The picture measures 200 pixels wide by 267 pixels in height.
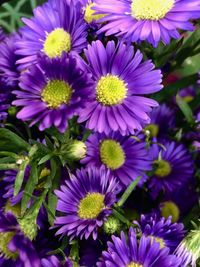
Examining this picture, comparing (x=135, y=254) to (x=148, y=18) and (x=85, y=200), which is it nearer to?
(x=85, y=200)

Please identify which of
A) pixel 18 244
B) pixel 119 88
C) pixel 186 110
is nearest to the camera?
pixel 18 244

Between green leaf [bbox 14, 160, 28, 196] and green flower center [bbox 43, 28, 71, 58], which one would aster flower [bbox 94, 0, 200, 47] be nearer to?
green flower center [bbox 43, 28, 71, 58]

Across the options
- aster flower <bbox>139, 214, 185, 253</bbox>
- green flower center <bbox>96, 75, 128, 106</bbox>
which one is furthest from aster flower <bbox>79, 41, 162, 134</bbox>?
aster flower <bbox>139, 214, 185, 253</bbox>

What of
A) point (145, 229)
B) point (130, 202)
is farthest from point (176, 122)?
point (145, 229)

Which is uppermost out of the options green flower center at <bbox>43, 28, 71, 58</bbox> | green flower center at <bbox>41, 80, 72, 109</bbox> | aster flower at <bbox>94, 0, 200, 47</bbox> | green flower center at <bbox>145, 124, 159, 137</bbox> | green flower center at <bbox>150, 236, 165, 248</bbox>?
green flower center at <bbox>43, 28, 71, 58</bbox>

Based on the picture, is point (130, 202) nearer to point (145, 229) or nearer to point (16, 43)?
point (145, 229)

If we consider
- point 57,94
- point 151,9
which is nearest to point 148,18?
point 151,9
